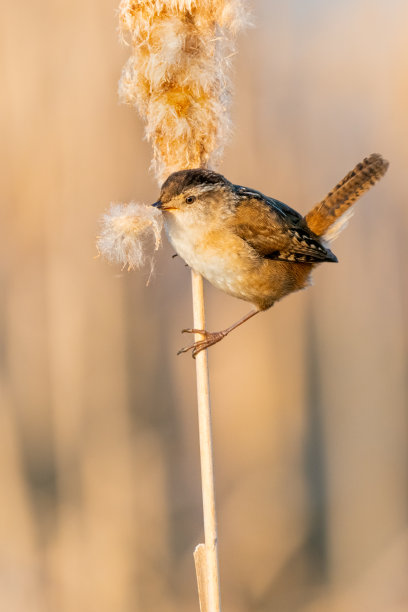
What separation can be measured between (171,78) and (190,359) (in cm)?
155

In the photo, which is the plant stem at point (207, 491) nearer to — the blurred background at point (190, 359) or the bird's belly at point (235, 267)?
the bird's belly at point (235, 267)

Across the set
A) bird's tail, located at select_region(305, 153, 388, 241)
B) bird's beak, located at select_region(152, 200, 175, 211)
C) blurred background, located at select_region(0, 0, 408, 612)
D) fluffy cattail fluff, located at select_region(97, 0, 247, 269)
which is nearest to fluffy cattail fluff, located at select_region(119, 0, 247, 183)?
fluffy cattail fluff, located at select_region(97, 0, 247, 269)

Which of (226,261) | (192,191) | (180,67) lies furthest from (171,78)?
(226,261)

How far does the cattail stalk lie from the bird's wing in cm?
28

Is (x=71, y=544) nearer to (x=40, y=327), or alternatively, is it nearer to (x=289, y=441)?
(x=40, y=327)

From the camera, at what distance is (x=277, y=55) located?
258 centimetres

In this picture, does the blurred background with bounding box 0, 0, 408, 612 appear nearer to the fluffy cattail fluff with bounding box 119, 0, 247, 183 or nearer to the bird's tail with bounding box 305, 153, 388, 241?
the bird's tail with bounding box 305, 153, 388, 241

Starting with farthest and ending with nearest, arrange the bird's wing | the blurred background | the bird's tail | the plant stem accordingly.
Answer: the blurred background < the bird's tail < the bird's wing < the plant stem

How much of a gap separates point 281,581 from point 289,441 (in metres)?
0.57

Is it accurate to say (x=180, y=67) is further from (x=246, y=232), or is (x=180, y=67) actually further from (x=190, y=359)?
(x=190, y=359)

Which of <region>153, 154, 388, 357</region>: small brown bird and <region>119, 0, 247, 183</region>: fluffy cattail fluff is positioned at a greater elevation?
<region>119, 0, 247, 183</region>: fluffy cattail fluff

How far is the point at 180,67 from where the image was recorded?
126cm

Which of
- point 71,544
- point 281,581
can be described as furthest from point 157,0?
point 281,581

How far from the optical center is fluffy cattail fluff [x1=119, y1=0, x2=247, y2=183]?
1.25 meters
